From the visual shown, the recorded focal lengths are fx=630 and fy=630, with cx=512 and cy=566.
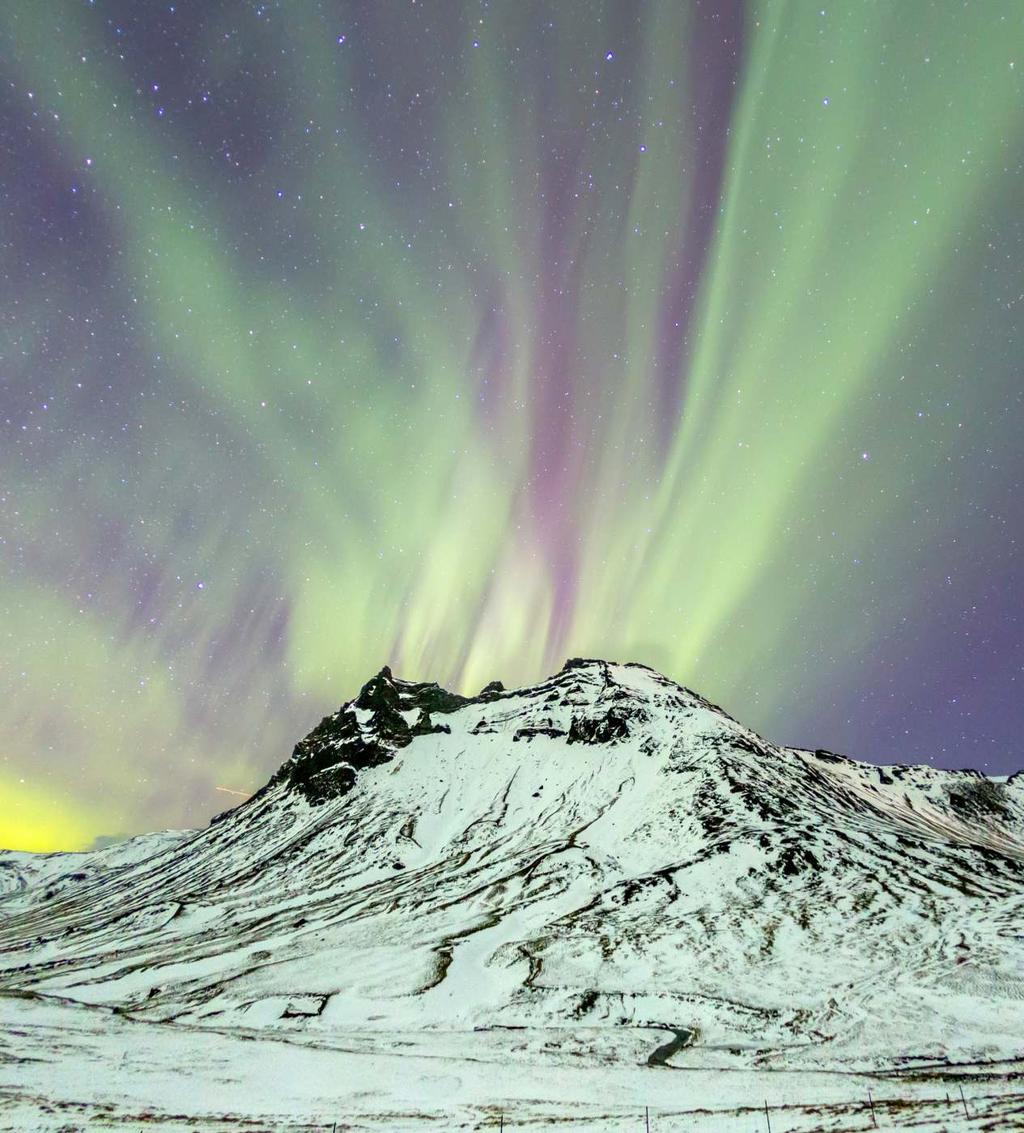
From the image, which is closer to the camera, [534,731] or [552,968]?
[552,968]

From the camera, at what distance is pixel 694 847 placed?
106m

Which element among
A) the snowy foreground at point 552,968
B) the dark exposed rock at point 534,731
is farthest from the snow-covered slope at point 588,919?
the dark exposed rock at point 534,731

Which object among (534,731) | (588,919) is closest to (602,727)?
(534,731)

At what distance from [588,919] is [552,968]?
1582 centimetres

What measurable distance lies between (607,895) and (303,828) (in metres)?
93.6

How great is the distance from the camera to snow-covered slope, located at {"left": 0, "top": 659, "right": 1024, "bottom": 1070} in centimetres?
5241

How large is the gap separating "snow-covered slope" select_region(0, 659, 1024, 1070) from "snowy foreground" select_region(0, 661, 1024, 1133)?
49 centimetres

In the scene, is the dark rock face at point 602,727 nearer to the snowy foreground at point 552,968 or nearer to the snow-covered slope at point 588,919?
the snow-covered slope at point 588,919

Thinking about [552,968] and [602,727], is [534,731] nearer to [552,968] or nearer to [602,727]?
[602,727]

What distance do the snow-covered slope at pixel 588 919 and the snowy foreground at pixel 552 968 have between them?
1.62 feet

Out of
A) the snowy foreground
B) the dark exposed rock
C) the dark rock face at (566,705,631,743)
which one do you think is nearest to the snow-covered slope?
the snowy foreground

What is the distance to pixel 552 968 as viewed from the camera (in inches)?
2697

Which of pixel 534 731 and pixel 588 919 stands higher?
pixel 534 731

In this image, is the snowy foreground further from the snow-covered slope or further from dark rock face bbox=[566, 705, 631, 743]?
dark rock face bbox=[566, 705, 631, 743]
